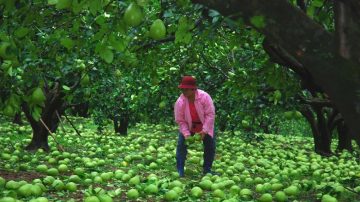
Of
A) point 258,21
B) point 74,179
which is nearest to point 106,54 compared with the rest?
point 258,21

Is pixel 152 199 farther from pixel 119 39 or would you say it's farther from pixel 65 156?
pixel 65 156

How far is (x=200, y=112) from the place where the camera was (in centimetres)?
805

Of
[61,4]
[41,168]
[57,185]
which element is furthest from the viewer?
[41,168]

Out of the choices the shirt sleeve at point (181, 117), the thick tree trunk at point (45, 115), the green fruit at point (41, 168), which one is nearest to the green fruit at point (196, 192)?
the shirt sleeve at point (181, 117)

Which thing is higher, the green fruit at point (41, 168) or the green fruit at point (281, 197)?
the green fruit at point (281, 197)

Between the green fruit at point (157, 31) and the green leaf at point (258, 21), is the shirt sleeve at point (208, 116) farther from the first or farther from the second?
the green leaf at point (258, 21)

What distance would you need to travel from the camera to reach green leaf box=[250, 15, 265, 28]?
238cm

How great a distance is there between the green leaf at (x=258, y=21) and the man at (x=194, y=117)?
5190 millimetres

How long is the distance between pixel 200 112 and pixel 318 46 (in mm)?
5699

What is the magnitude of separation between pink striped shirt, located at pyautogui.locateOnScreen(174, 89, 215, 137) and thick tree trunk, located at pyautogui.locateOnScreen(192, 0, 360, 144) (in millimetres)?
5543

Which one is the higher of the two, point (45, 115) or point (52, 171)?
point (45, 115)

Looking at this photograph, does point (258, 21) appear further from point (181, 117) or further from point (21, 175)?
point (21, 175)

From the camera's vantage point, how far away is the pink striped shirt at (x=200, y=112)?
7.95 meters

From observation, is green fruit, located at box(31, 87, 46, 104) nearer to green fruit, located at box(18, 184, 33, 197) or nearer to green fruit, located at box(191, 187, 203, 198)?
green fruit, located at box(18, 184, 33, 197)
